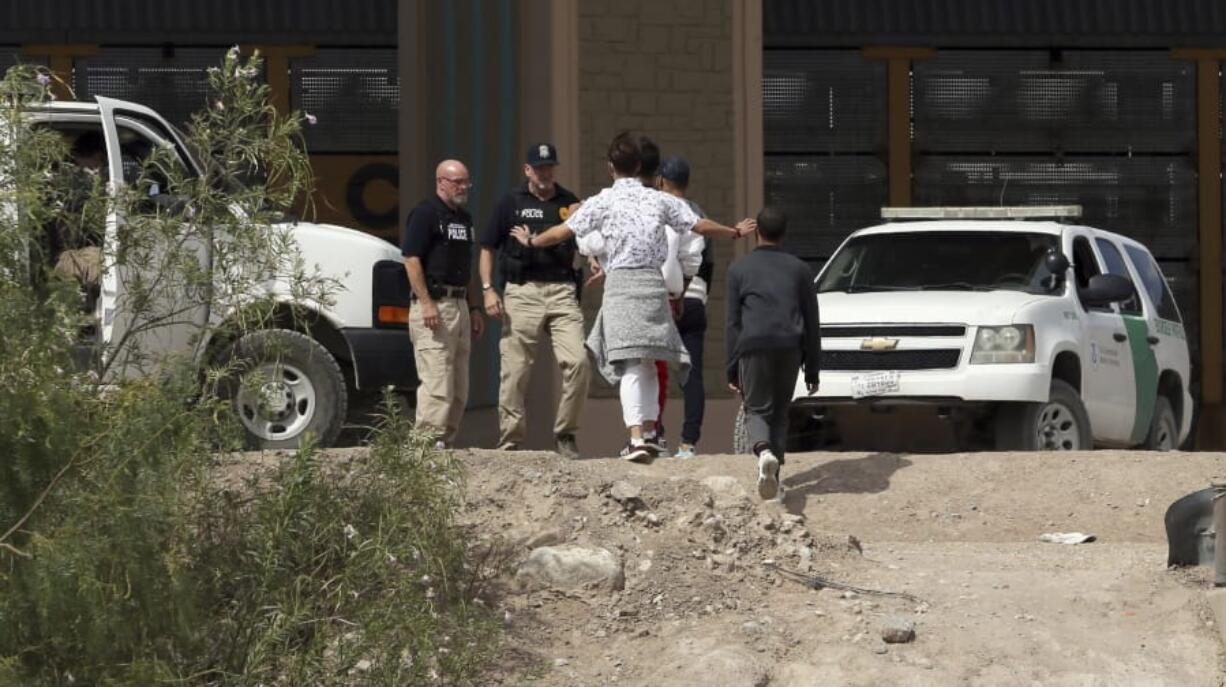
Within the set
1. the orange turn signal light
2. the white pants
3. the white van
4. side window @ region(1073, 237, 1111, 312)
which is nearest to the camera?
the white van

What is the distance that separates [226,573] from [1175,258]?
1801 centimetres

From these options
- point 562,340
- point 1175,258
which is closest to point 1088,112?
point 1175,258

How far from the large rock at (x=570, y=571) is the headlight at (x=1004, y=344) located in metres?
4.63

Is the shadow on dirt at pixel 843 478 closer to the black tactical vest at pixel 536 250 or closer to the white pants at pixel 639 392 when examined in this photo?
the white pants at pixel 639 392

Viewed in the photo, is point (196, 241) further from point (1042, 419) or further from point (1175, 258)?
point (1175, 258)

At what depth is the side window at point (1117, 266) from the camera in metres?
16.9

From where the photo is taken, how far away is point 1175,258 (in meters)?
26.5

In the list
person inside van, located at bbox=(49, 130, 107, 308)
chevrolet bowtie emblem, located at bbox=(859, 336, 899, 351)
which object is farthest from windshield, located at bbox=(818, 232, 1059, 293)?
person inside van, located at bbox=(49, 130, 107, 308)

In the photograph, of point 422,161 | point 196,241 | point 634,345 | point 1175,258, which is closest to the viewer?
point 196,241

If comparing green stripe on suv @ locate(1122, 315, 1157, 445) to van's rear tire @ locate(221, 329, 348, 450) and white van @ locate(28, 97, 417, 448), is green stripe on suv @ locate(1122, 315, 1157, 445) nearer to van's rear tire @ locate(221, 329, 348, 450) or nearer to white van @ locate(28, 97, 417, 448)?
white van @ locate(28, 97, 417, 448)

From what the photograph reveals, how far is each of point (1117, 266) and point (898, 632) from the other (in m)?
7.26

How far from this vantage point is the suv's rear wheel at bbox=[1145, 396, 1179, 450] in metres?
17.2

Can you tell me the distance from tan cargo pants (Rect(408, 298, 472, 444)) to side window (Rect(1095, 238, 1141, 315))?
4.69m

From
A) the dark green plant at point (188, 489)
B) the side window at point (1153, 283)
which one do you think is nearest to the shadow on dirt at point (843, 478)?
the dark green plant at point (188, 489)
